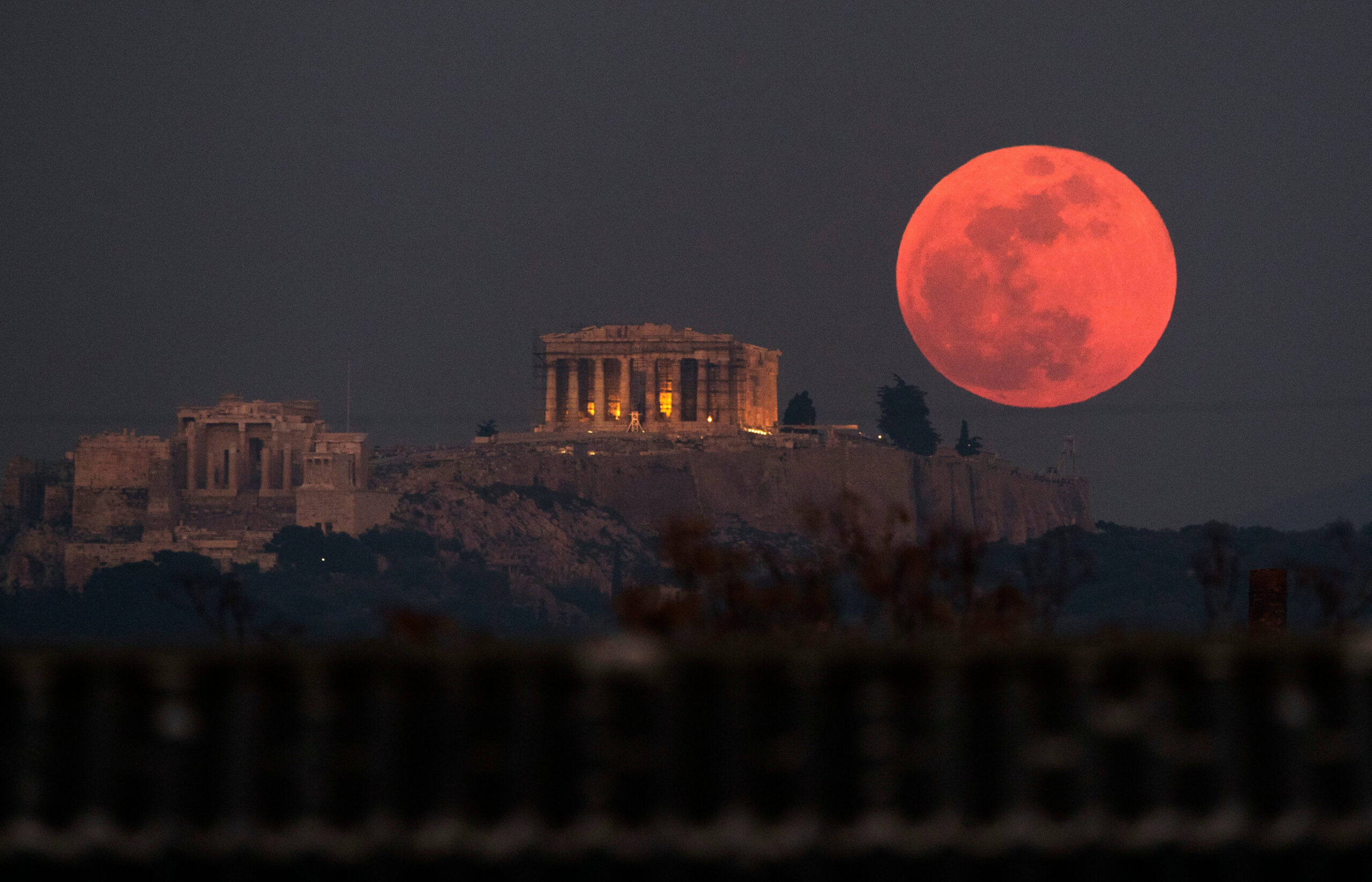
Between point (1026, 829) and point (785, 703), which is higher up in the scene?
point (785, 703)

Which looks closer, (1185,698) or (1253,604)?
(1185,698)

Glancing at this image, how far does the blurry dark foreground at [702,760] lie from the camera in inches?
486

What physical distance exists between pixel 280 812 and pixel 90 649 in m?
1.58

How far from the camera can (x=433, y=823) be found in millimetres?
12445

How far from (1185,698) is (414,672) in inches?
193

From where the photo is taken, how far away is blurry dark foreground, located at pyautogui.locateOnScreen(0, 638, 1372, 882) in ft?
40.5

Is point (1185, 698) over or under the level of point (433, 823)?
over

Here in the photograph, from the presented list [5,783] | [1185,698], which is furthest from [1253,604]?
[5,783]

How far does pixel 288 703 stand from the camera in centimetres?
1246

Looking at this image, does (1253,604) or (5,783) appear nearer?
(5,783)

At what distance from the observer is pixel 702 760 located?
12430 millimetres

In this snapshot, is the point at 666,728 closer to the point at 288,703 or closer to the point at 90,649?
the point at 288,703

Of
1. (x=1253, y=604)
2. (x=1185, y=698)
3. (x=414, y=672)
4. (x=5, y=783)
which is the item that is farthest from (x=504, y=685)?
(x=1253, y=604)

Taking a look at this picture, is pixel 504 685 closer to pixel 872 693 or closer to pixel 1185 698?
pixel 872 693
